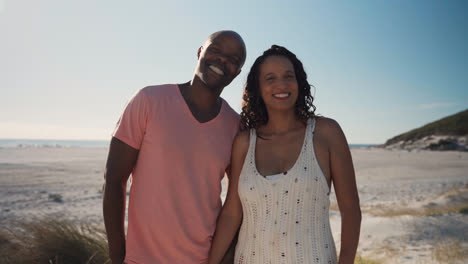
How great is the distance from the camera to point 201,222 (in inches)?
90.4

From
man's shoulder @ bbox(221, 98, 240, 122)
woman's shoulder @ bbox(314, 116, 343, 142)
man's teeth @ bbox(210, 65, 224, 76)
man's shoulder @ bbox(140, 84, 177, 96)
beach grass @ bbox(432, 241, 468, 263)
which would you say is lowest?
beach grass @ bbox(432, 241, 468, 263)

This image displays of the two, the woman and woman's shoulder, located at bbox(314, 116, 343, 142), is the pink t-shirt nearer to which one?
the woman

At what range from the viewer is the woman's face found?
104 inches

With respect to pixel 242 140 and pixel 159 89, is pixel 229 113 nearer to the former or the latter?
pixel 242 140

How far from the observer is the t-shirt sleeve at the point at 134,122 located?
2.17 metres

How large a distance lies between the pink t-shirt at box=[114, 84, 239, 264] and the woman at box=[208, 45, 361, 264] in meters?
0.25

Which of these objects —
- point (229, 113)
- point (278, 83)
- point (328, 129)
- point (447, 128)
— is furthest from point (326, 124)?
point (447, 128)

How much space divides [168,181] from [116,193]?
0.34 m

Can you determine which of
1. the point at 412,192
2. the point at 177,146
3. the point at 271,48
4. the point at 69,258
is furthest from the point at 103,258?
the point at 412,192

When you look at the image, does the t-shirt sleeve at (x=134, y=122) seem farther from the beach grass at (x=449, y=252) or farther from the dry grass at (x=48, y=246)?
the beach grass at (x=449, y=252)

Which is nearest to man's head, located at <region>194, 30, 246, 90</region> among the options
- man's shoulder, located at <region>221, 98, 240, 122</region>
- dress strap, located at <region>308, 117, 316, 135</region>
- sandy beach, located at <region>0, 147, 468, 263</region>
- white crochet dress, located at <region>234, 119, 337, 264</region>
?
man's shoulder, located at <region>221, 98, 240, 122</region>

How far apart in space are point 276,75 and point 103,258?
295cm

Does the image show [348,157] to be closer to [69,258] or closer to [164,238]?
[164,238]

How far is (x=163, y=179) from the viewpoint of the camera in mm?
2230
